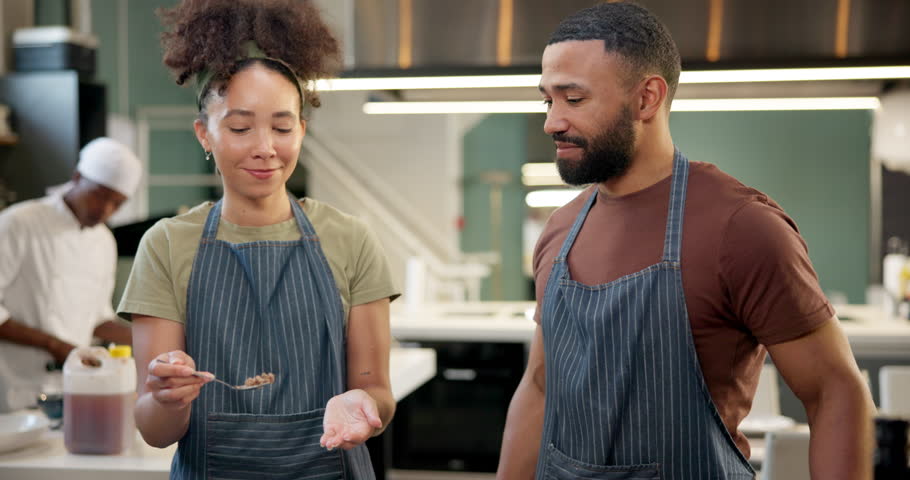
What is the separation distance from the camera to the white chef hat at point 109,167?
3.36 m

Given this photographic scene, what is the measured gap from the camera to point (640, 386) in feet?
4.80

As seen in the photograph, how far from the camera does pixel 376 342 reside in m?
1.50

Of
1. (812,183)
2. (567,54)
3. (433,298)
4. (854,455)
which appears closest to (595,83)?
(567,54)

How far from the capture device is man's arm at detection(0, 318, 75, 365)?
3.16m

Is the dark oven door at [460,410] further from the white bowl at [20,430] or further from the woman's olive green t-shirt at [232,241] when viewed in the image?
the woman's olive green t-shirt at [232,241]

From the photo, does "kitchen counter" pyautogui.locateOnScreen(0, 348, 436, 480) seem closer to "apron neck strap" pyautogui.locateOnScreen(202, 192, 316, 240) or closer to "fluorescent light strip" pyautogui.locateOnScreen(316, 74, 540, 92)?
"apron neck strap" pyautogui.locateOnScreen(202, 192, 316, 240)

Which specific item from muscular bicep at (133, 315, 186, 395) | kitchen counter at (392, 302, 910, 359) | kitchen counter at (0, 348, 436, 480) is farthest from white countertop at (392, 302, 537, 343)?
muscular bicep at (133, 315, 186, 395)

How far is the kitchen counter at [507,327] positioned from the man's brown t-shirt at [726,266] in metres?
2.60

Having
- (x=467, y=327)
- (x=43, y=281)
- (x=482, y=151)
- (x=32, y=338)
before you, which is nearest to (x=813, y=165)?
(x=482, y=151)

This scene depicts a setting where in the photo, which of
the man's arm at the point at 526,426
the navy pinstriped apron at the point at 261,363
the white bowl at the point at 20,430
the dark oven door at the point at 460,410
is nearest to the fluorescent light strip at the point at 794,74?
the dark oven door at the point at 460,410

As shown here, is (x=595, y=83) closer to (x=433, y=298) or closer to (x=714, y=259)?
(x=714, y=259)

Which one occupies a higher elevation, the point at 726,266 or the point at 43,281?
the point at 726,266

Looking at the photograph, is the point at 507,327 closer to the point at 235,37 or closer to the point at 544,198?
the point at 235,37

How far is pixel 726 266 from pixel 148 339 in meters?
0.93
